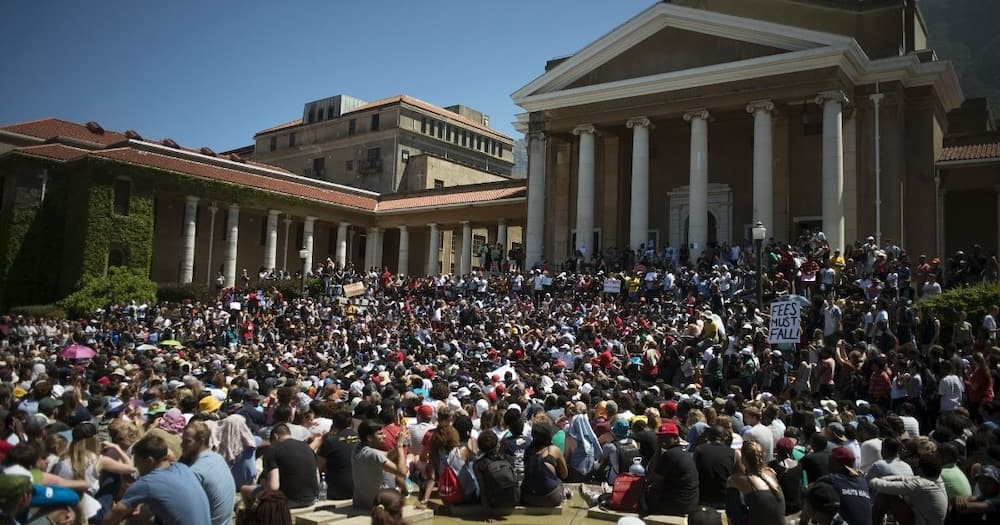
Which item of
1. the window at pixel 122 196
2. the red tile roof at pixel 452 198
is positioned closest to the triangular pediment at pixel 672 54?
the red tile roof at pixel 452 198

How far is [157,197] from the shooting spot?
42.4 meters

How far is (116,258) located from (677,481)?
39211 millimetres

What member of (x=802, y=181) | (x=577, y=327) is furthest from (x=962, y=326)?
(x=802, y=181)

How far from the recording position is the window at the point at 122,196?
4003 centimetres

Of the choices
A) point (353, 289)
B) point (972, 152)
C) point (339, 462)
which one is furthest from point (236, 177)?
point (339, 462)

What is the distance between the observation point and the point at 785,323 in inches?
631

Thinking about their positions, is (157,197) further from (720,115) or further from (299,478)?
(299,478)

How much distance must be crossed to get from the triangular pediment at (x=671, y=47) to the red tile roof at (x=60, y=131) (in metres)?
28.9

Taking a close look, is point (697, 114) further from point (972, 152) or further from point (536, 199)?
point (972, 152)

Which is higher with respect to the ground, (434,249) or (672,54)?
(672,54)

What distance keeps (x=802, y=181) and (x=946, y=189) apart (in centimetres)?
608

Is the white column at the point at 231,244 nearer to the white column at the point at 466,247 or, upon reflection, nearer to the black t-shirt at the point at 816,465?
the white column at the point at 466,247

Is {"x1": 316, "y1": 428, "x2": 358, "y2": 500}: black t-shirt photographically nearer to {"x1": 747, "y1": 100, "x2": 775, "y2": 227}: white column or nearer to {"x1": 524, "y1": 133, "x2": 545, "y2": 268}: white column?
{"x1": 747, "y1": 100, "x2": 775, "y2": 227}: white column

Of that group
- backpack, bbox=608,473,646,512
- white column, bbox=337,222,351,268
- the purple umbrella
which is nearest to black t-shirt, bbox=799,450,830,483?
backpack, bbox=608,473,646,512
